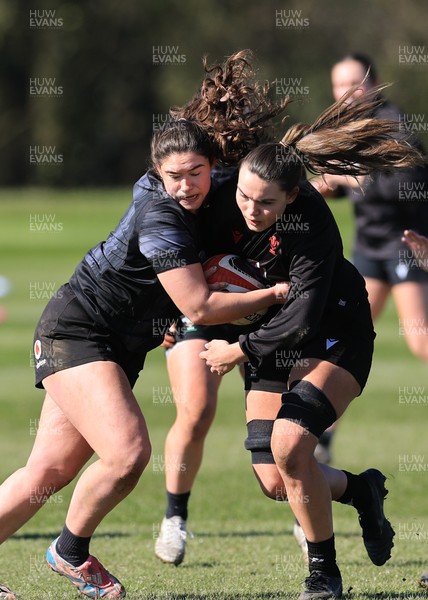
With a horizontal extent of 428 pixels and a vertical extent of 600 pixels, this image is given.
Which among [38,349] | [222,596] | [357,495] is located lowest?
[222,596]

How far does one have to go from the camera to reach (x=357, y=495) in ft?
18.2

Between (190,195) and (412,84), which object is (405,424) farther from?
(412,84)

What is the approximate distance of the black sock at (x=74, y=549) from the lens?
5133 millimetres

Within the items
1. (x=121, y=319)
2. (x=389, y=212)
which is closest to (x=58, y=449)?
(x=121, y=319)

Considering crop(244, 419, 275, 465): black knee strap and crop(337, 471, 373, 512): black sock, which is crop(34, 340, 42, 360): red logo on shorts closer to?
crop(244, 419, 275, 465): black knee strap

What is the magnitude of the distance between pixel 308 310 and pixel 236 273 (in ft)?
1.36

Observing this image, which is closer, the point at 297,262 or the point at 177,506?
the point at 297,262

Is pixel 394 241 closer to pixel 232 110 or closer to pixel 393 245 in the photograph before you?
pixel 393 245

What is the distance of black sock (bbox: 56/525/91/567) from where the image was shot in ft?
16.8

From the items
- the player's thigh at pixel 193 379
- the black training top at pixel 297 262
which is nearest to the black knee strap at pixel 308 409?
the black training top at pixel 297 262

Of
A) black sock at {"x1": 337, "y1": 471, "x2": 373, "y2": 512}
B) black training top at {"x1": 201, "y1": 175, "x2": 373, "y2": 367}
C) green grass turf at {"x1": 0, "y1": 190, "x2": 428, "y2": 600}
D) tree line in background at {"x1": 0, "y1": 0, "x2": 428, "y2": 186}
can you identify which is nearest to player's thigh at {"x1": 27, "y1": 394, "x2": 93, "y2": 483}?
green grass turf at {"x1": 0, "y1": 190, "x2": 428, "y2": 600}

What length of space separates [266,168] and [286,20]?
5008cm

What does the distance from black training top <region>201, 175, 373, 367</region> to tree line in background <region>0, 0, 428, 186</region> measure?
44.2 metres

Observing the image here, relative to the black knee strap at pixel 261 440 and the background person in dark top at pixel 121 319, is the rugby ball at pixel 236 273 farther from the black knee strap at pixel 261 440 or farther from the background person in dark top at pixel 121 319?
the black knee strap at pixel 261 440
